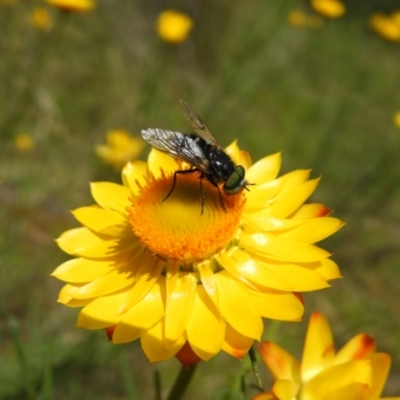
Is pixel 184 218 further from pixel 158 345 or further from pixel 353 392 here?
pixel 353 392

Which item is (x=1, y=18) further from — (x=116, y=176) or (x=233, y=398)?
(x=233, y=398)

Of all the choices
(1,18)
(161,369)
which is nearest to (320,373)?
(161,369)

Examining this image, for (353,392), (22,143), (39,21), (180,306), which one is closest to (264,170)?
(180,306)

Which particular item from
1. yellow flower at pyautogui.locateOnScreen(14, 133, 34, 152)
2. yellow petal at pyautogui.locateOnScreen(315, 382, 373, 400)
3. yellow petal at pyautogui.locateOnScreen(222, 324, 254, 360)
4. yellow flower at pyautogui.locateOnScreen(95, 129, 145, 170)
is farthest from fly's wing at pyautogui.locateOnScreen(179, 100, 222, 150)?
yellow flower at pyautogui.locateOnScreen(14, 133, 34, 152)

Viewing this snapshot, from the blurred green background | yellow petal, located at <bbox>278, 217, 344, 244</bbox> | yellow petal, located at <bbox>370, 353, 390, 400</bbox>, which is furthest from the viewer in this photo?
the blurred green background

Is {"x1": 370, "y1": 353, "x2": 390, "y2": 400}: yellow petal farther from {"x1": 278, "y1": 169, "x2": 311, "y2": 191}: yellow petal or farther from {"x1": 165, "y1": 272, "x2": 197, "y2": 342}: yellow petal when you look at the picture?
{"x1": 278, "y1": 169, "x2": 311, "y2": 191}: yellow petal
